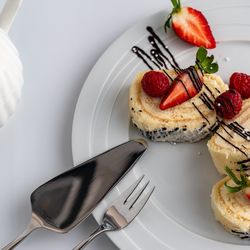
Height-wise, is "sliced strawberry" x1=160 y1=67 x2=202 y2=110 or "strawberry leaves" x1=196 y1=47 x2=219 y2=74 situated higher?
"strawberry leaves" x1=196 y1=47 x2=219 y2=74

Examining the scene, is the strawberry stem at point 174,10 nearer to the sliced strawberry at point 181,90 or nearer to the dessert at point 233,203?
the sliced strawberry at point 181,90

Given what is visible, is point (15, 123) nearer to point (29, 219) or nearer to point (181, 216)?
point (29, 219)

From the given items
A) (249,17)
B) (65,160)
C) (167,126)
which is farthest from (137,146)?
(249,17)

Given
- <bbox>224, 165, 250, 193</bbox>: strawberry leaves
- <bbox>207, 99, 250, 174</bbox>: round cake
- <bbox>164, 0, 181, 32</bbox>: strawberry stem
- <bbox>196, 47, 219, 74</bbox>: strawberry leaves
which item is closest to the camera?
<bbox>224, 165, 250, 193</bbox>: strawberry leaves

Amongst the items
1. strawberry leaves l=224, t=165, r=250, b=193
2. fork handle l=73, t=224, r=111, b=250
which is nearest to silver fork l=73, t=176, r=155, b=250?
fork handle l=73, t=224, r=111, b=250

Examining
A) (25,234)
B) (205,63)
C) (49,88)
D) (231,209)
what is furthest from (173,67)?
Result: (25,234)

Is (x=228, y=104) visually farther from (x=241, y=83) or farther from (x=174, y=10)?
(x=174, y=10)

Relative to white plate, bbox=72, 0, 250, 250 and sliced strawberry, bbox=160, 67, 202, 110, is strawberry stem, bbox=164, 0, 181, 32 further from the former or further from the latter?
sliced strawberry, bbox=160, 67, 202, 110

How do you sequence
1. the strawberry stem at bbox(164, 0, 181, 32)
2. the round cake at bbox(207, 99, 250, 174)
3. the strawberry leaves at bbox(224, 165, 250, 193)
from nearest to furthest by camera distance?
1. the strawberry leaves at bbox(224, 165, 250, 193)
2. the round cake at bbox(207, 99, 250, 174)
3. the strawberry stem at bbox(164, 0, 181, 32)
